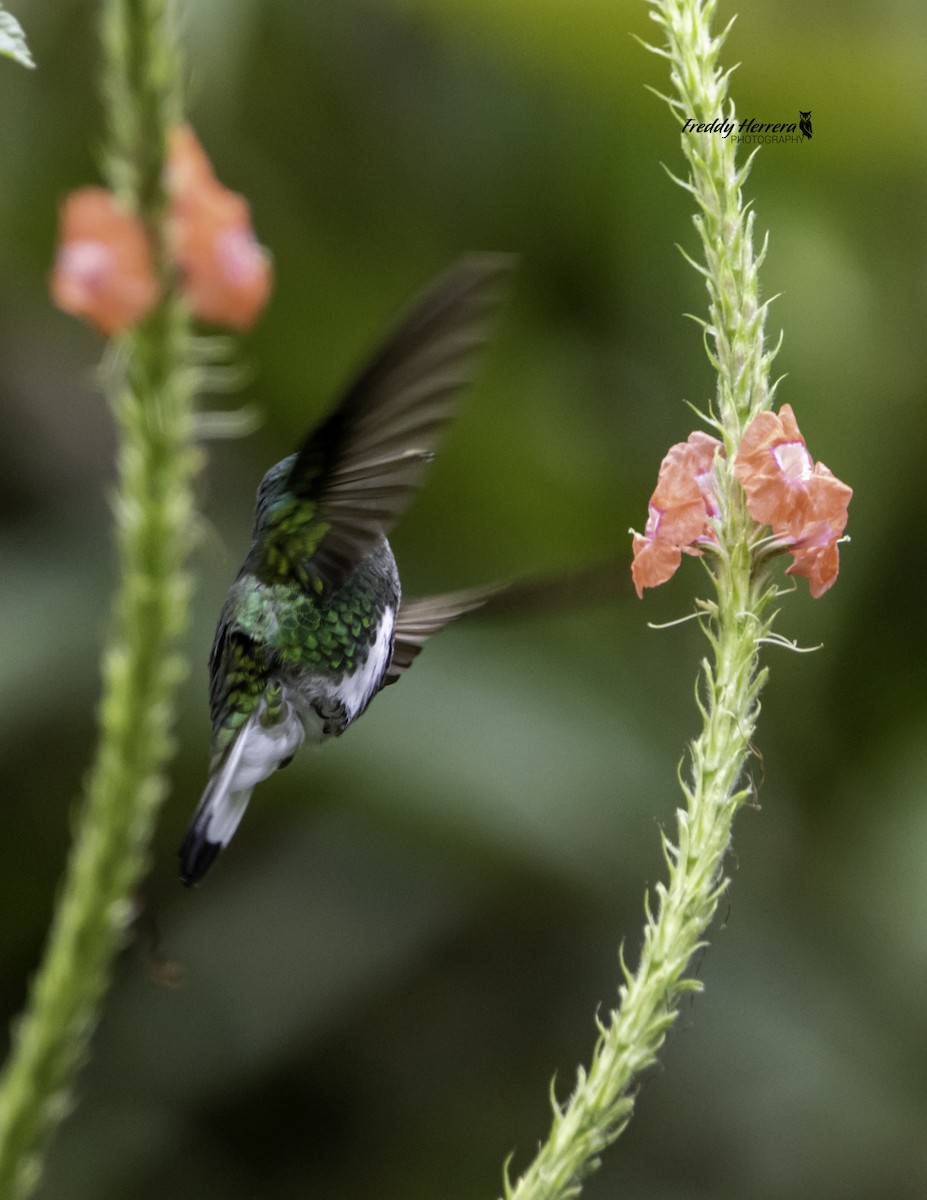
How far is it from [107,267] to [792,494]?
620 millimetres

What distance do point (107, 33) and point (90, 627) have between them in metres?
2.78

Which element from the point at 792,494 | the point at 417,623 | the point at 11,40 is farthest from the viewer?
the point at 417,623

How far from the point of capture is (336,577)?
1509mm

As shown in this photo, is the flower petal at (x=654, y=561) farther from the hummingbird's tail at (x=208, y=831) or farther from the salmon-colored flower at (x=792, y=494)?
the hummingbird's tail at (x=208, y=831)

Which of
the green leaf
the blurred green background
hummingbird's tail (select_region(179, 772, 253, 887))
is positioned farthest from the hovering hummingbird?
the blurred green background

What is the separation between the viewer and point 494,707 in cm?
350

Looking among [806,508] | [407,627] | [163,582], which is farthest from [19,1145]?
[407,627]

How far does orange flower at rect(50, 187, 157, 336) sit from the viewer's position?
2.31 feet

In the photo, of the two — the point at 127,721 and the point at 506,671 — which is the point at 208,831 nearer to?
the point at 127,721

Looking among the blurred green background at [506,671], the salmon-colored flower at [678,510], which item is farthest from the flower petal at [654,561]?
the blurred green background at [506,671]

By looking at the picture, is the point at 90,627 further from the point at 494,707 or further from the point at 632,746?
A: the point at 632,746

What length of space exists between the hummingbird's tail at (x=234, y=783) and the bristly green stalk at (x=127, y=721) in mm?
440

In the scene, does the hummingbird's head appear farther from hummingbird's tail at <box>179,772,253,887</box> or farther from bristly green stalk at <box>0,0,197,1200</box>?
bristly green stalk at <box>0,0,197,1200</box>

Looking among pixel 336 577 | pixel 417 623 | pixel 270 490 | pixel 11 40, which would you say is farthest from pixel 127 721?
pixel 417 623
